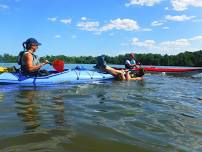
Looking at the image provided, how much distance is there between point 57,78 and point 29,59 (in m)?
1.63

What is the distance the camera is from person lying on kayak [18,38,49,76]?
33.4 ft

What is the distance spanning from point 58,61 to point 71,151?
885cm

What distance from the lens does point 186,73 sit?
21.4 meters

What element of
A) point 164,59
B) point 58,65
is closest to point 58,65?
point 58,65

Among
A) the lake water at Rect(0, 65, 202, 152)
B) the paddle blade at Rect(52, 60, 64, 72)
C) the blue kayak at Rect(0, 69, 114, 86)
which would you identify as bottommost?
the lake water at Rect(0, 65, 202, 152)

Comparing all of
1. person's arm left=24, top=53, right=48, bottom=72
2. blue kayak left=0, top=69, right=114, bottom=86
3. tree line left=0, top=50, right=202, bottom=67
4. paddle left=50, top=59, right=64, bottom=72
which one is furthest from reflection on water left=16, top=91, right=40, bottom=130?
tree line left=0, top=50, right=202, bottom=67

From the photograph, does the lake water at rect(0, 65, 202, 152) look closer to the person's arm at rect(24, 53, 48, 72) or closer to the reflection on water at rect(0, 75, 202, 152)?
the reflection on water at rect(0, 75, 202, 152)

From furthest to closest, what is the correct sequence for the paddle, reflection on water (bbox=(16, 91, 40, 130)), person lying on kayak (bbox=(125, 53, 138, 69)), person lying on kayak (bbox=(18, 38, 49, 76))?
person lying on kayak (bbox=(125, 53, 138, 69)), the paddle, person lying on kayak (bbox=(18, 38, 49, 76)), reflection on water (bbox=(16, 91, 40, 130))

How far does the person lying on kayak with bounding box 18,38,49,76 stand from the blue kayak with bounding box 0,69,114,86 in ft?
0.85

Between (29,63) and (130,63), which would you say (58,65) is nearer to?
(29,63)

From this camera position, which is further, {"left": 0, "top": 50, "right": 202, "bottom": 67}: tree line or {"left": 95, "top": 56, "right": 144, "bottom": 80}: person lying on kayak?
{"left": 0, "top": 50, "right": 202, "bottom": 67}: tree line

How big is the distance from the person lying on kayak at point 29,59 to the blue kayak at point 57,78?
0.26 m

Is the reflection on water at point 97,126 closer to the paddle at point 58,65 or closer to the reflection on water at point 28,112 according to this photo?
the reflection on water at point 28,112

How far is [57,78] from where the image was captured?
1159cm
